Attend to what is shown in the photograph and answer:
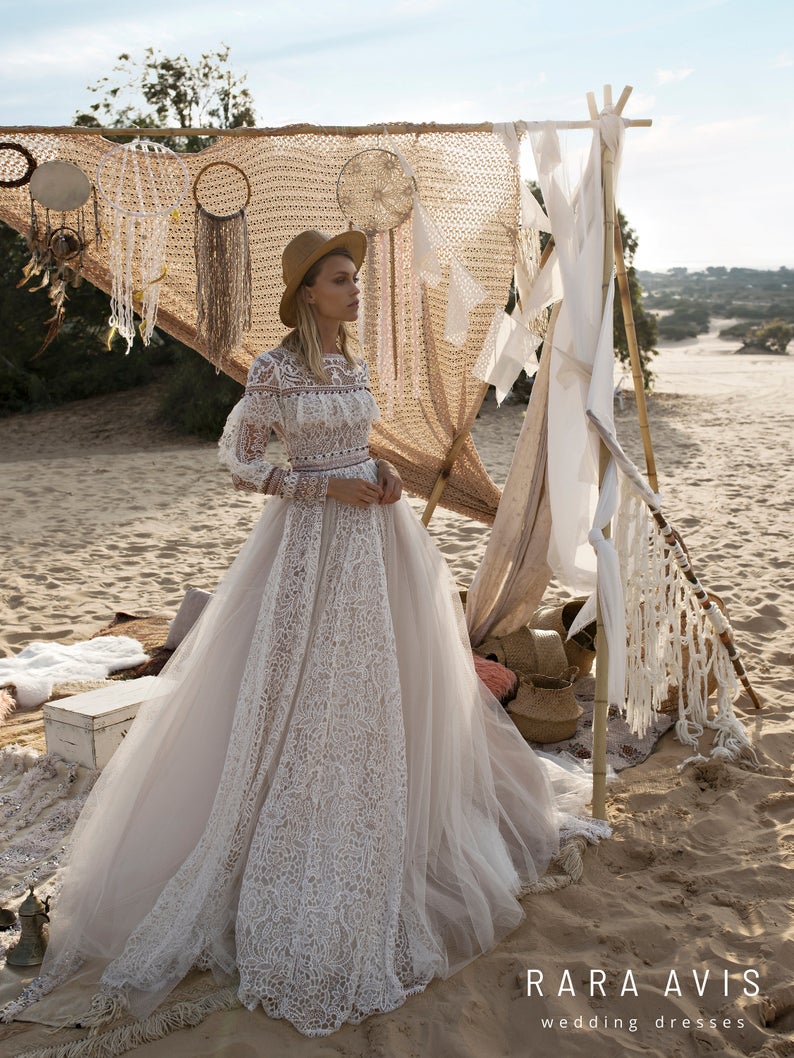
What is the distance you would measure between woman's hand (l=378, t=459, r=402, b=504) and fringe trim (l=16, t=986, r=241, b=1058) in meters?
1.13

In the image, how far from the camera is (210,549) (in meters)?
5.71

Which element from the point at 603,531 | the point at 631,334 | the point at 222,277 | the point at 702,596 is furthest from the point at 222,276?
the point at 702,596

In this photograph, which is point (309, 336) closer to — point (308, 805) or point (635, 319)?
point (308, 805)

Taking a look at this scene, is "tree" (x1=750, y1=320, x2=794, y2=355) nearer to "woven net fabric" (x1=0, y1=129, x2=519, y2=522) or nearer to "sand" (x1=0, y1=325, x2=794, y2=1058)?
"sand" (x1=0, y1=325, x2=794, y2=1058)

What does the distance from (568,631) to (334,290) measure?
77.0 inches

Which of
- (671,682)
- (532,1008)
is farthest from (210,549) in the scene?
(532,1008)

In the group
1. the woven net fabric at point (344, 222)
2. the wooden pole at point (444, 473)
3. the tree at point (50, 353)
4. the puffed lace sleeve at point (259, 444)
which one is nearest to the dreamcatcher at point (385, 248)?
the woven net fabric at point (344, 222)

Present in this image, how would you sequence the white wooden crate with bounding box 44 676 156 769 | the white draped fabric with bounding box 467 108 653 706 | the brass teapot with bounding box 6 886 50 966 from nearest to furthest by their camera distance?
1. the brass teapot with bounding box 6 886 50 966
2. the white draped fabric with bounding box 467 108 653 706
3. the white wooden crate with bounding box 44 676 156 769

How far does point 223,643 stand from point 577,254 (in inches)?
56.7

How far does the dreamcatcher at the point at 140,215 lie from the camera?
9.86 feet

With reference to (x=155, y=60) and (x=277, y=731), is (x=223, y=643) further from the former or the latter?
(x=155, y=60)

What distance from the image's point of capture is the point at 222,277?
300cm

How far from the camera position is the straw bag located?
3191mm

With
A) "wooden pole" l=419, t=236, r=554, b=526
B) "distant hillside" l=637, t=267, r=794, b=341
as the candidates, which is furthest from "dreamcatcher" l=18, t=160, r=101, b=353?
"distant hillside" l=637, t=267, r=794, b=341
